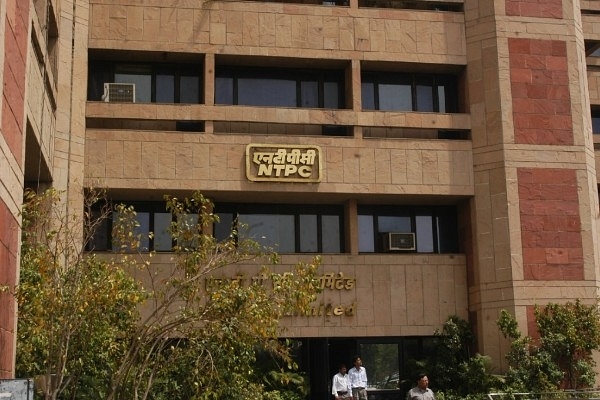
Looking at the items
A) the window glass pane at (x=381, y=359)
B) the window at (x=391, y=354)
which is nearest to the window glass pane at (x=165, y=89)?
the window at (x=391, y=354)

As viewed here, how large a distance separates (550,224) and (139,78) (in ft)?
41.9

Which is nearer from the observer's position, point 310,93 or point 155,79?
point 155,79

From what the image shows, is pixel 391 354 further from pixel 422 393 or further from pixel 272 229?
pixel 422 393

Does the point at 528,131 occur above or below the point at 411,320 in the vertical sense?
above

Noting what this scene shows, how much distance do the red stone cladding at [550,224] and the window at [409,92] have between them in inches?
146

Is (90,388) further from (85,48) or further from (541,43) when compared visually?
(541,43)

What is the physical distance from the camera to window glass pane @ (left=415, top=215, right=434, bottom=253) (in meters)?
28.7

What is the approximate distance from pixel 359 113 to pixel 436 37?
11.3 feet

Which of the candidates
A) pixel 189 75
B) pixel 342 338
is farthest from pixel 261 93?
pixel 342 338

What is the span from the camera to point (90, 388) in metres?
19.5

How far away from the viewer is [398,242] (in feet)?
91.7

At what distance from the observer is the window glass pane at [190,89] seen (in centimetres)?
2814

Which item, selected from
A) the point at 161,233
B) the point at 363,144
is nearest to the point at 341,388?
the point at 161,233

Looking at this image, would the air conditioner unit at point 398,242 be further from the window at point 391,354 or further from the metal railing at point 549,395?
the metal railing at point 549,395
